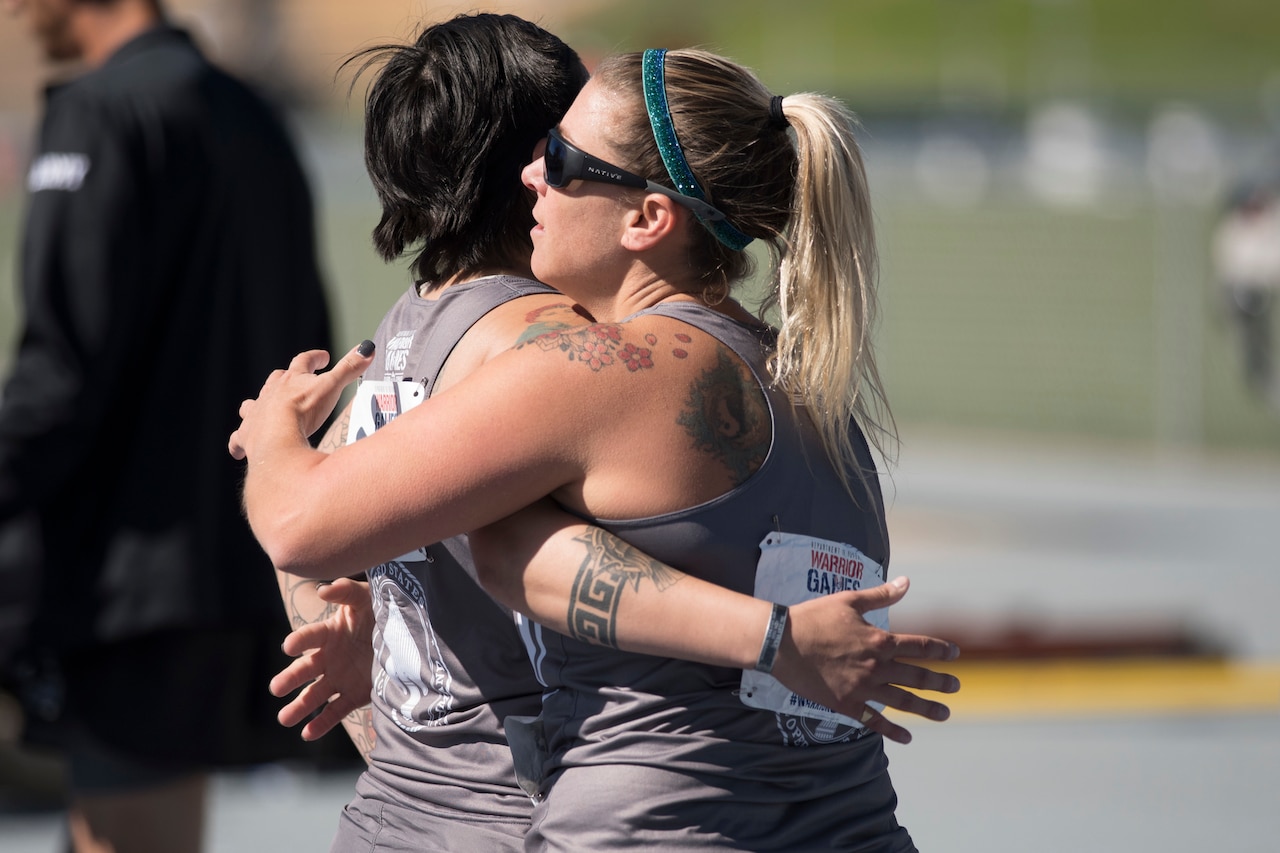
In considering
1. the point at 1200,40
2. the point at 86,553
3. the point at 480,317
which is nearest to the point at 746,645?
the point at 480,317

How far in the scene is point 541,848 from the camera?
6.49 ft

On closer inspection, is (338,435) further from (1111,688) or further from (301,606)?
(1111,688)

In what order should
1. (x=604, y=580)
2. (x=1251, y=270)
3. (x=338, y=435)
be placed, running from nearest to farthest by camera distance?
(x=604, y=580), (x=338, y=435), (x=1251, y=270)

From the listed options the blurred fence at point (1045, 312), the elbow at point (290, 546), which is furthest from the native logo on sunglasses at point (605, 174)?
the blurred fence at point (1045, 312)

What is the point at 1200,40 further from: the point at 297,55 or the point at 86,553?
the point at 86,553

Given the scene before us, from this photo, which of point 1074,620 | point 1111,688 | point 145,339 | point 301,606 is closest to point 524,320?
point 301,606

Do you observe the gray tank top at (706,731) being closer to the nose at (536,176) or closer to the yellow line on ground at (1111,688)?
the nose at (536,176)

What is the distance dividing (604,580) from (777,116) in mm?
670

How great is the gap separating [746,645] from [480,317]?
59 cm

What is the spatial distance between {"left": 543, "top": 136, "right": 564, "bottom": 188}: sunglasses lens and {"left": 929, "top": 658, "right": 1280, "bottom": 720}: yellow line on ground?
490 centimetres

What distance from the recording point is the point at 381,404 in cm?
217

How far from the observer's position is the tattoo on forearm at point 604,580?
1886 mm

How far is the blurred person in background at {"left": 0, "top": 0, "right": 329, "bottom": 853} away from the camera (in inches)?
137

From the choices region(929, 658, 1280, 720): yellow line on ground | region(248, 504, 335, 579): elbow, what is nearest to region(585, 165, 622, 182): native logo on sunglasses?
region(248, 504, 335, 579): elbow
